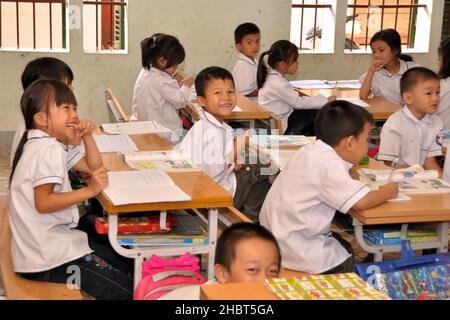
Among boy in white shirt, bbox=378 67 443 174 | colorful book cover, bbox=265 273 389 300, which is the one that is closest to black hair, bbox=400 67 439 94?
boy in white shirt, bbox=378 67 443 174

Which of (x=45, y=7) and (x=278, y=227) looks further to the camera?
(x=45, y=7)

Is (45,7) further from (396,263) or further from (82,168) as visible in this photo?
(396,263)

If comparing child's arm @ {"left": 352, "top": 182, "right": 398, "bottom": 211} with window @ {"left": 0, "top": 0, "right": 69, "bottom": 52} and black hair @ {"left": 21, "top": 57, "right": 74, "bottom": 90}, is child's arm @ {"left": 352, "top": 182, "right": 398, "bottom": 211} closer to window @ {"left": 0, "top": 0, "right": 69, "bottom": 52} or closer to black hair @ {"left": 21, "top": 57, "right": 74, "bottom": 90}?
black hair @ {"left": 21, "top": 57, "right": 74, "bottom": 90}

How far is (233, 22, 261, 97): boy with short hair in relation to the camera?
666 centimetres

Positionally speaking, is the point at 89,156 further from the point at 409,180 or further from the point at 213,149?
the point at 409,180

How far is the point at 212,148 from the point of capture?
147 inches

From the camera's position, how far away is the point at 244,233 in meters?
2.28

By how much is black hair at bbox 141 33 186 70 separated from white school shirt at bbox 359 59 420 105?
154 cm

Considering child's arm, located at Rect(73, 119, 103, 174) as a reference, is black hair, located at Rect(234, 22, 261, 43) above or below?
above

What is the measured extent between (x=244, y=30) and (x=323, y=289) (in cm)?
526

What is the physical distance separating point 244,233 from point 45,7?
5240 millimetres

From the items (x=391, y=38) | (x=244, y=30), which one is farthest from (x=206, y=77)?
(x=244, y=30)
